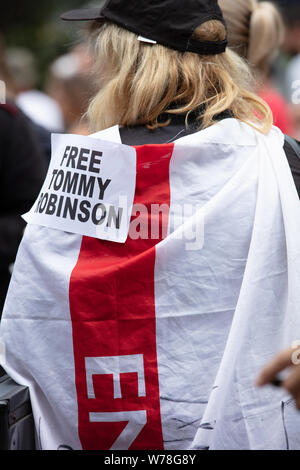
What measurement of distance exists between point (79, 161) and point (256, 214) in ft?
1.81

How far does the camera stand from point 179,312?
1.97 metres

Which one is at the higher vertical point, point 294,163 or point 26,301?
point 294,163

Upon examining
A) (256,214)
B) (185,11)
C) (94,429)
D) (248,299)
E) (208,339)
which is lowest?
(94,429)

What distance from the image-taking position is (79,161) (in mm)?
2092

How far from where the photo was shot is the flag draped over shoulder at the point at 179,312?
1.93m

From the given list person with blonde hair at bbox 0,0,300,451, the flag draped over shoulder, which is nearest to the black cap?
person with blonde hair at bbox 0,0,300,451

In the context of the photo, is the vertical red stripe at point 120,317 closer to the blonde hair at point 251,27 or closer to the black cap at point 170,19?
the black cap at point 170,19

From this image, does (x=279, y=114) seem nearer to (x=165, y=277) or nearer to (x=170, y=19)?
(x=170, y=19)

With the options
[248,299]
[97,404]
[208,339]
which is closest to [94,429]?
[97,404]

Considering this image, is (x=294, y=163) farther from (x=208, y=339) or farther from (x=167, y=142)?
(x=208, y=339)

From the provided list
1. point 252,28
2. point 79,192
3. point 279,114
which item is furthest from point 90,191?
point 279,114

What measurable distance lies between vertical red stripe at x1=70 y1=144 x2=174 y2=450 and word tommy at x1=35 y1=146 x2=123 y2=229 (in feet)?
0.27

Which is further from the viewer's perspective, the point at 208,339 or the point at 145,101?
the point at 145,101

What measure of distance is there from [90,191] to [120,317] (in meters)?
0.38
